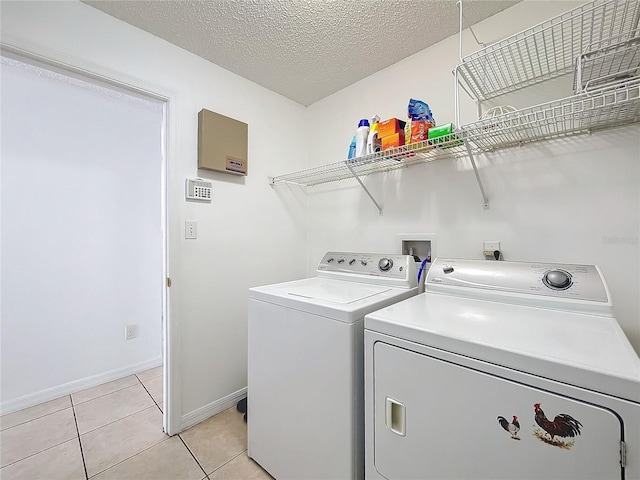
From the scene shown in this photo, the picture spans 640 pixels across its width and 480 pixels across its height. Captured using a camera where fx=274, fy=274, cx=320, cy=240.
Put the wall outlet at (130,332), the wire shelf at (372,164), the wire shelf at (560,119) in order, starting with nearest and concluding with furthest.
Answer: the wire shelf at (560,119), the wire shelf at (372,164), the wall outlet at (130,332)

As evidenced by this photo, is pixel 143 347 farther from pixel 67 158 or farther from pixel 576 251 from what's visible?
pixel 576 251

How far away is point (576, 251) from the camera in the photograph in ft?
4.07

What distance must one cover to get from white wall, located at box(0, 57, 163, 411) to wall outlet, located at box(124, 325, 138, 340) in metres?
0.03

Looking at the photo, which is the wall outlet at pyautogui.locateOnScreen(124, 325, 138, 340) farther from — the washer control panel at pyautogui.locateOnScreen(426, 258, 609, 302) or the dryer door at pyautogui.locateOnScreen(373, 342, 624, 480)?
the washer control panel at pyautogui.locateOnScreen(426, 258, 609, 302)

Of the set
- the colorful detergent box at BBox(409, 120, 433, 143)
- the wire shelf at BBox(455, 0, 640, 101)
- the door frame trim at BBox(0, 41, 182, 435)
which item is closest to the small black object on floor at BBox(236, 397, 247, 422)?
the door frame trim at BBox(0, 41, 182, 435)

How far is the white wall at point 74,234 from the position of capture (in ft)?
6.42

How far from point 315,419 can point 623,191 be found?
161cm

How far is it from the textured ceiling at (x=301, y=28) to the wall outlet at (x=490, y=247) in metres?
1.21

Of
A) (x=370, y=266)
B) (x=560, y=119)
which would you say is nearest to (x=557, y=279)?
(x=560, y=119)

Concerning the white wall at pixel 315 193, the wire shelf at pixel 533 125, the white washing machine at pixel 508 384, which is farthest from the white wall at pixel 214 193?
the white washing machine at pixel 508 384

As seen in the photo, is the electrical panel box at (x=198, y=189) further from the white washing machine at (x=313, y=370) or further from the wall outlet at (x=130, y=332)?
the wall outlet at (x=130, y=332)

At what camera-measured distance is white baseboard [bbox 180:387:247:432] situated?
1698mm

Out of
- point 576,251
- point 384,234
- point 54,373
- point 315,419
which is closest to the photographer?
point 315,419

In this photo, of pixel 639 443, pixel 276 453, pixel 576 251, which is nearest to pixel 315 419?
pixel 276 453
